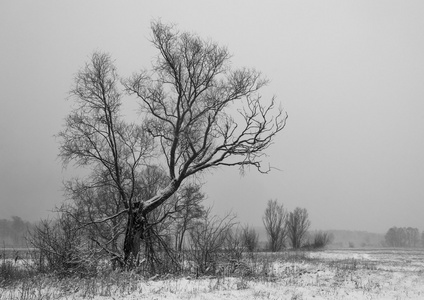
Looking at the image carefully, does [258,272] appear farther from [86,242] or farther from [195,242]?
[86,242]

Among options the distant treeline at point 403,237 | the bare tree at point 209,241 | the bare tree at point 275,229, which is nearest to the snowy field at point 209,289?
the bare tree at point 209,241

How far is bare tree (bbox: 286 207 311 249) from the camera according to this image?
43.4 m

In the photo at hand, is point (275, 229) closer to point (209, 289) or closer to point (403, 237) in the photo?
point (209, 289)

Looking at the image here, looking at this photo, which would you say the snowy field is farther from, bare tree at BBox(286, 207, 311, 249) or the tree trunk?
bare tree at BBox(286, 207, 311, 249)

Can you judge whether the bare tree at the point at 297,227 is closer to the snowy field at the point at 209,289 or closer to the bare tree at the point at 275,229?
the bare tree at the point at 275,229

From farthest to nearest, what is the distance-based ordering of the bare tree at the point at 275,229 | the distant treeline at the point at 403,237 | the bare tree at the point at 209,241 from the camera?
the distant treeline at the point at 403,237, the bare tree at the point at 275,229, the bare tree at the point at 209,241

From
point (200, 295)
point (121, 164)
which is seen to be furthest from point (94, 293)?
point (121, 164)

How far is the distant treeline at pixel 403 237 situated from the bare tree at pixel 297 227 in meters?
135

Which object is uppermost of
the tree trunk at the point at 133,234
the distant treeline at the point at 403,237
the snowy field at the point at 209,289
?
the tree trunk at the point at 133,234

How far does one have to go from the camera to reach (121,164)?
1555 cm

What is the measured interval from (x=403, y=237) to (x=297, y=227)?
153 meters

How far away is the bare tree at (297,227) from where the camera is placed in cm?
4344

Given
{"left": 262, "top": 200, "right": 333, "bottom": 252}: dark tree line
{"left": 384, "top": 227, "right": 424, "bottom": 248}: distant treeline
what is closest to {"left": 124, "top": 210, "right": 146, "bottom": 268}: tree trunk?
{"left": 262, "top": 200, "right": 333, "bottom": 252}: dark tree line

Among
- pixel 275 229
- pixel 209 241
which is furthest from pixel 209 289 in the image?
pixel 275 229
